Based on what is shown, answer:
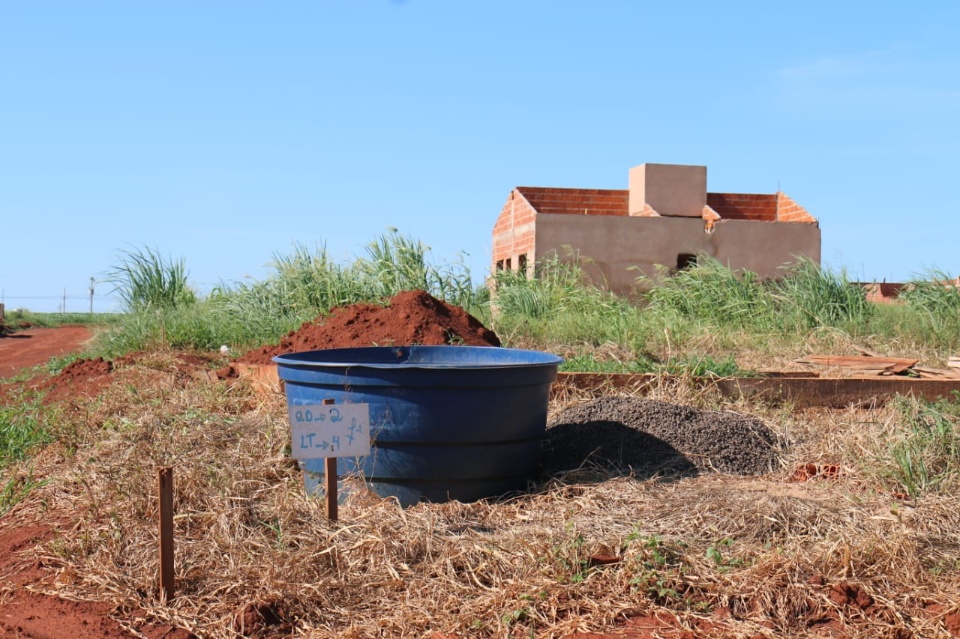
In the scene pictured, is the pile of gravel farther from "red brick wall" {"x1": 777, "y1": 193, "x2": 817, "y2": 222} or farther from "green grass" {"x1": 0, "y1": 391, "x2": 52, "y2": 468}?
"red brick wall" {"x1": 777, "y1": 193, "x2": 817, "y2": 222}

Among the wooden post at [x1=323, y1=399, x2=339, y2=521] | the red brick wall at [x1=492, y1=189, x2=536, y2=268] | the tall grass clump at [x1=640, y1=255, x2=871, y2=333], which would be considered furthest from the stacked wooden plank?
the red brick wall at [x1=492, y1=189, x2=536, y2=268]

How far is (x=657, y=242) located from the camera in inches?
656

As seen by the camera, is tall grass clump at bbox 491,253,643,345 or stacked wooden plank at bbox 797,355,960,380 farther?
tall grass clump at bbox 491,253,643,345

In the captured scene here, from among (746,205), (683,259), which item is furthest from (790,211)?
(683,259)

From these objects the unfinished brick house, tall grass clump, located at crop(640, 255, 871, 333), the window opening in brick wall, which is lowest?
tall grass clump, located at crop(640, 255, 871, 333)

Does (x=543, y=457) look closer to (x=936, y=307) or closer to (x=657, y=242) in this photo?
(x=936, y=307)

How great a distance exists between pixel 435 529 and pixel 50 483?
2230 millimetres

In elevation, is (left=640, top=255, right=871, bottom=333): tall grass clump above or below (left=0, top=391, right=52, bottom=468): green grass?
above

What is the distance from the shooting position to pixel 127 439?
559 cm

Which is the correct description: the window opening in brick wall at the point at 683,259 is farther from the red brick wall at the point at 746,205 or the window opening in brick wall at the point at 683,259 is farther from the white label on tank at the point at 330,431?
the white label on tank at the point at 330,431

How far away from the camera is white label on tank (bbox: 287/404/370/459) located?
3939 mm

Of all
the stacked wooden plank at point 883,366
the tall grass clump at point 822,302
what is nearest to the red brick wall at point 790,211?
the tall grass clump at point 822,302

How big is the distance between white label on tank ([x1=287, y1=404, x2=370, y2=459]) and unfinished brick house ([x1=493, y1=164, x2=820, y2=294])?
447 inches

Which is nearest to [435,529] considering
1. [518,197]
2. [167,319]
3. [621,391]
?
[621,391]
